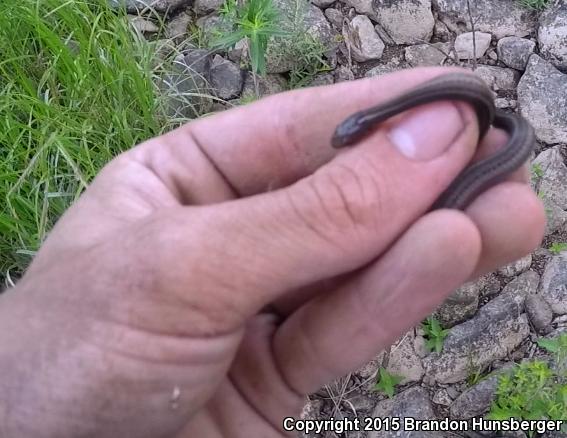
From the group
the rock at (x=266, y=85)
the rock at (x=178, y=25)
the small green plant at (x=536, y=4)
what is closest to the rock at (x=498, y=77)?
the small green plant at (x=536, y=4)

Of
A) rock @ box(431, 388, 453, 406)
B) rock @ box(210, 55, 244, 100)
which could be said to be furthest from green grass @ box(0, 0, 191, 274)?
rock @ box(431, 388, 453, 406)

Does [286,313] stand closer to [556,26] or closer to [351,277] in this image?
[351,277]

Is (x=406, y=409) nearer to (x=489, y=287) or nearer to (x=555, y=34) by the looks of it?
(x=489, y=287)

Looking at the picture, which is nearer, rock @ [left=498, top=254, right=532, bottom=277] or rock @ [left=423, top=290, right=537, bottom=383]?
rock @ [left=423, top=290, right=537, bottom=383]

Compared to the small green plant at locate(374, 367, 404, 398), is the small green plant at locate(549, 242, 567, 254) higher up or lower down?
higher up

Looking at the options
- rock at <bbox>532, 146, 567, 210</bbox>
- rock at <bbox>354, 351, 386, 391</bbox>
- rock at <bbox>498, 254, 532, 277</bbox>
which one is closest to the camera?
rock at <bbox>354, 351, 386, 391</bbox>

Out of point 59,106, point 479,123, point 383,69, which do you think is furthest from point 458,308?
point 59,106

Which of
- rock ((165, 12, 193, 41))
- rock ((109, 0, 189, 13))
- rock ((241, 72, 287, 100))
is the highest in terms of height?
rock ((109, 0, 189, 13))

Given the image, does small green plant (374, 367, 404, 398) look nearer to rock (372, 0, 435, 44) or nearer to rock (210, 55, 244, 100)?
rock (210, 55, 244, 100)
